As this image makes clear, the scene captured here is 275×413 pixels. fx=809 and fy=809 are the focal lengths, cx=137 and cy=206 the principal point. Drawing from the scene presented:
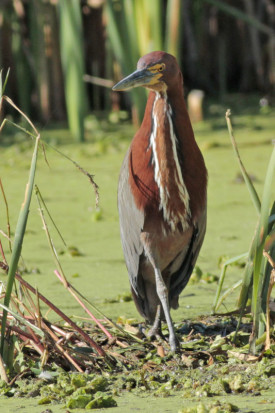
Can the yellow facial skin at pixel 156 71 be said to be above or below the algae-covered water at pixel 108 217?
above

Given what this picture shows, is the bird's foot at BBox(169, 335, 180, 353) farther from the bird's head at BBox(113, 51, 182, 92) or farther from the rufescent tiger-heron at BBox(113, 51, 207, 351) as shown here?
the bird's head at BBox(113, 51, 182, 92)

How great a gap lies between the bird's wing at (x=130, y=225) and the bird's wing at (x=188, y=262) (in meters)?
0.18

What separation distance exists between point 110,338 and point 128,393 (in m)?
0.46

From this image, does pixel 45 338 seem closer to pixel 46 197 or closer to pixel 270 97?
pixel 46 197

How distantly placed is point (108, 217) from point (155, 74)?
7.51 feet

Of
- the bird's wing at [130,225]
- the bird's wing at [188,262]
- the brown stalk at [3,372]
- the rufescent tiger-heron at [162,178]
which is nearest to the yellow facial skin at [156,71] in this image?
the rufescent tiger-heron at [162,178]

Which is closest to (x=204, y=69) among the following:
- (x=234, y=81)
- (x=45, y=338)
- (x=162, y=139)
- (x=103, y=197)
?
(x=234, y=81)

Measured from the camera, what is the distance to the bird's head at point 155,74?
3.36 metres

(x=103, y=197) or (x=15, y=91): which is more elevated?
(x=15, y=91)

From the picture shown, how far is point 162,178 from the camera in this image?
11.0 feet

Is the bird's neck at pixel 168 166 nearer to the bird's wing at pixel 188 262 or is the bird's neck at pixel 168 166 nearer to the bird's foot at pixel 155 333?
the bird's wing at pixel 188 262

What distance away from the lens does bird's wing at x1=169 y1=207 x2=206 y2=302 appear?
11.6 ft

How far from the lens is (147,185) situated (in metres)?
3.39

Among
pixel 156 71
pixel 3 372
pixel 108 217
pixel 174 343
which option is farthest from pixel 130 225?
pixel 108 217
